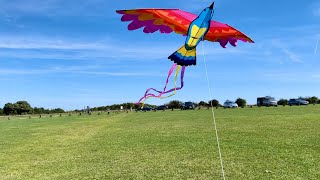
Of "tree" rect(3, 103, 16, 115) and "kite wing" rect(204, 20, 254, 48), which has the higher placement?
"tree" rect(3, 103, 16, 115)

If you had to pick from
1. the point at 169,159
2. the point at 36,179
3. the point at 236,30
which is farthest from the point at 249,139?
the point at 236,30

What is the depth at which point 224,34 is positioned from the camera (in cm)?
643

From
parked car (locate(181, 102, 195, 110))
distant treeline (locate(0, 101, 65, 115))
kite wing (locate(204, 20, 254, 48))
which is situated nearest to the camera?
kite wing (locate(204, 20, 254, 48))

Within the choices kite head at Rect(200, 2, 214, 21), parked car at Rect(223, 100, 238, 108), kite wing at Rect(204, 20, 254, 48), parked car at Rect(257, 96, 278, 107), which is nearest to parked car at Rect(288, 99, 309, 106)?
parked car at Rect(257, 96, 278, 107)

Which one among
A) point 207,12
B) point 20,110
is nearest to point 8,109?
point 20,110

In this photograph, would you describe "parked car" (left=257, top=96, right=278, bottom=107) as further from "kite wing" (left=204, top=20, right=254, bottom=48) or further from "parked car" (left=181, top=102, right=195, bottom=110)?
"kite wing" (left=204, top=20, right=254, bottom=48)

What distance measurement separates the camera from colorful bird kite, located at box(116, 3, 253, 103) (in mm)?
5621

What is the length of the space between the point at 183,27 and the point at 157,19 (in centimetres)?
41

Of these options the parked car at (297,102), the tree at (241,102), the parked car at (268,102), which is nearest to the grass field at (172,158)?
the parked car at (268,102)

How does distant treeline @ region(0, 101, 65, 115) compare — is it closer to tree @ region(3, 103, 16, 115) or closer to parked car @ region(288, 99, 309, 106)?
tree @ region(3, 103, 16, 115)

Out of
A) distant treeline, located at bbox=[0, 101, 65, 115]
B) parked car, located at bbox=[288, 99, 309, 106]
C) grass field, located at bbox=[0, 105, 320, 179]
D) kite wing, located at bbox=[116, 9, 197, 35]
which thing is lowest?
grass field, located at bbox=[0, 105, 320, 179]

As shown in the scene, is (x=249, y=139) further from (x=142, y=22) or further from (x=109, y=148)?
(x=142, y=22)

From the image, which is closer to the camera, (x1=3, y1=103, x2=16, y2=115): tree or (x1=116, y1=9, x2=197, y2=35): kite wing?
(x1=116, y1=9, x2=197, y2=35): kite wing

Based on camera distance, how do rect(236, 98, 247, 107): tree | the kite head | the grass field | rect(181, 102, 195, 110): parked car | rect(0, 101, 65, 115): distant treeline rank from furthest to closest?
rect(0, 101, 65, 115): distant treeline → rect(236, 98, 247, 107): tree → rect(181, 102, 195, 110): parked car → the grass field → the kite head
